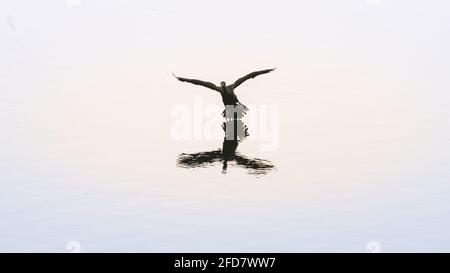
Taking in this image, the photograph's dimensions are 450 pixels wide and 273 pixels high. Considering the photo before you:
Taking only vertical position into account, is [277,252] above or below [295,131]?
below

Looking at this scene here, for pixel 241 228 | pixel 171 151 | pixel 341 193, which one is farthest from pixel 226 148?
pixel 241 228

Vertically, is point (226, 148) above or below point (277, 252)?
above

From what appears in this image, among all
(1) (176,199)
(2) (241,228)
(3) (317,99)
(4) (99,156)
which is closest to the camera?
(2) (241,228)

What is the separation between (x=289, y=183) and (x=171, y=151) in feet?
12.4

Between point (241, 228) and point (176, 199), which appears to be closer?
point (241, 228)

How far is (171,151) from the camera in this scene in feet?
76.7

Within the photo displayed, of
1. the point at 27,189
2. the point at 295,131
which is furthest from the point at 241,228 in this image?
the point at 295,131

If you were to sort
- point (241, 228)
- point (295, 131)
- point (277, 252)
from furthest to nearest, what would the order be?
1. point (295, 131)
2. point (241, 228)
3. point (277, 252)

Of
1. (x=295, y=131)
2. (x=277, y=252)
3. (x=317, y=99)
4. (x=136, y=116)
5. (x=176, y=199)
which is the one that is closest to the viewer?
(x=277, y=252)

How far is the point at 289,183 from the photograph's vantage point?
2058 centimetres

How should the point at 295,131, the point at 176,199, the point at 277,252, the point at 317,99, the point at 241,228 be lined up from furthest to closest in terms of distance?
the point at 317,99, the point at 295,131, the point at 176,199, the point at 241,228, the point at 277,252

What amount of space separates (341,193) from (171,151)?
4.91 m

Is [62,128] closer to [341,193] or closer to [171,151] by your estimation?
[171,151]

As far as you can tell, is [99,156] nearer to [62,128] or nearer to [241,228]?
[62,128]
